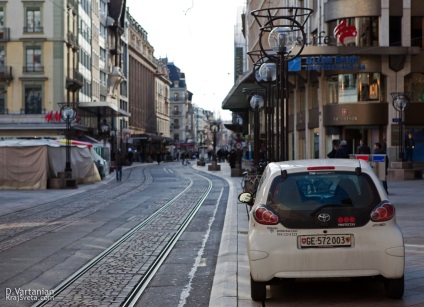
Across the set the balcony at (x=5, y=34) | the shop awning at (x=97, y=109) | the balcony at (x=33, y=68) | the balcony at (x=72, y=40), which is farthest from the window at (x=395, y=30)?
the balcony at (x=5, y=34)

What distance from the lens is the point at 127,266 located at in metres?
10.9

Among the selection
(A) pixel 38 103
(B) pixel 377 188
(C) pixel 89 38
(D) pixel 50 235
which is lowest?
(D) pixel 50 235

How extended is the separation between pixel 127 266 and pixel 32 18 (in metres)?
57.3

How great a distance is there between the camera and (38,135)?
65000 mm

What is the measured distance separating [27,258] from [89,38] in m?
71.0

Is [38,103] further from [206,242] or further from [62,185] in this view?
[206,242]

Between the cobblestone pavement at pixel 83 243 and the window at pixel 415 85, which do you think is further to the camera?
the window at pixel 415 85

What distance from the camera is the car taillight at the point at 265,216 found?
7.79 m

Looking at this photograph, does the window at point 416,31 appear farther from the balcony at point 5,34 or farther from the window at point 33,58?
the balcony at point 5,34

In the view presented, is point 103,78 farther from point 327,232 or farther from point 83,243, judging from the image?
point 327,232

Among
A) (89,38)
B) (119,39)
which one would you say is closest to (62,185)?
(89,38)

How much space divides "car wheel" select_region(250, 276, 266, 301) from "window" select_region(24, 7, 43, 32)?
5995 centimetres

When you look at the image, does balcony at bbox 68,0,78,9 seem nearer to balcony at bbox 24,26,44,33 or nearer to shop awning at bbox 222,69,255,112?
balcony at bbox 24,26,44,33

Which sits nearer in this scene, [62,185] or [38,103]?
[62,185]
